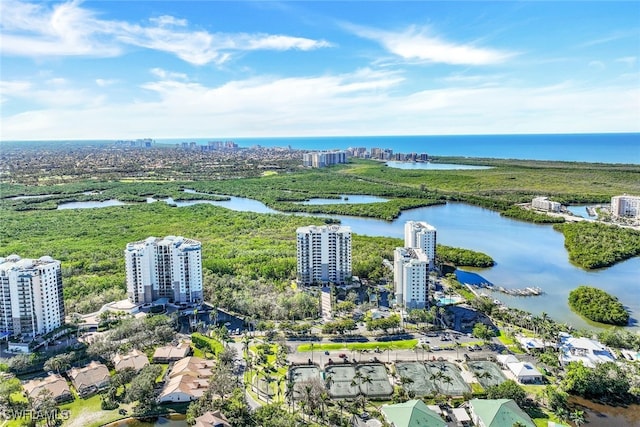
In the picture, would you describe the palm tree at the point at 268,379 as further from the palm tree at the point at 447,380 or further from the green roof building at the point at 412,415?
the palm tree at the point at 447,380

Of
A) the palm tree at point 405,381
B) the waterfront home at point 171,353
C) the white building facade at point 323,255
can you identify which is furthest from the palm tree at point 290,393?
the white building facade at point 323,255

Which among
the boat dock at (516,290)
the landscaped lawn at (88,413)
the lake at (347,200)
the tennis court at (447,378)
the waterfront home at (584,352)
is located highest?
the lake at (347,200)

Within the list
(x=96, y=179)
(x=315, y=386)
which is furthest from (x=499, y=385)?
(x=96, y=179)

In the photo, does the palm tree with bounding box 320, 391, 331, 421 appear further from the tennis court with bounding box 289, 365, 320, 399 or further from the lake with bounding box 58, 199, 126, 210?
the lake with bounding box 58, 199, 126, 210

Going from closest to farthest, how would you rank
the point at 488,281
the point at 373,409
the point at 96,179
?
the point at 373,409
the point at 488,281
the point at 96,179

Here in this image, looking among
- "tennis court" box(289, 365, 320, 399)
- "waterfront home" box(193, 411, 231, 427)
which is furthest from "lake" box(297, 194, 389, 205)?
"waterfront home" box(193, 411, 231, 427)

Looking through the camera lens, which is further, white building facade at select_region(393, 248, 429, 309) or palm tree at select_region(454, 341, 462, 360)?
white building facade at select_region(393, 248, 429, 309)

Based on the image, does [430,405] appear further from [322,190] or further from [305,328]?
[322,190]
